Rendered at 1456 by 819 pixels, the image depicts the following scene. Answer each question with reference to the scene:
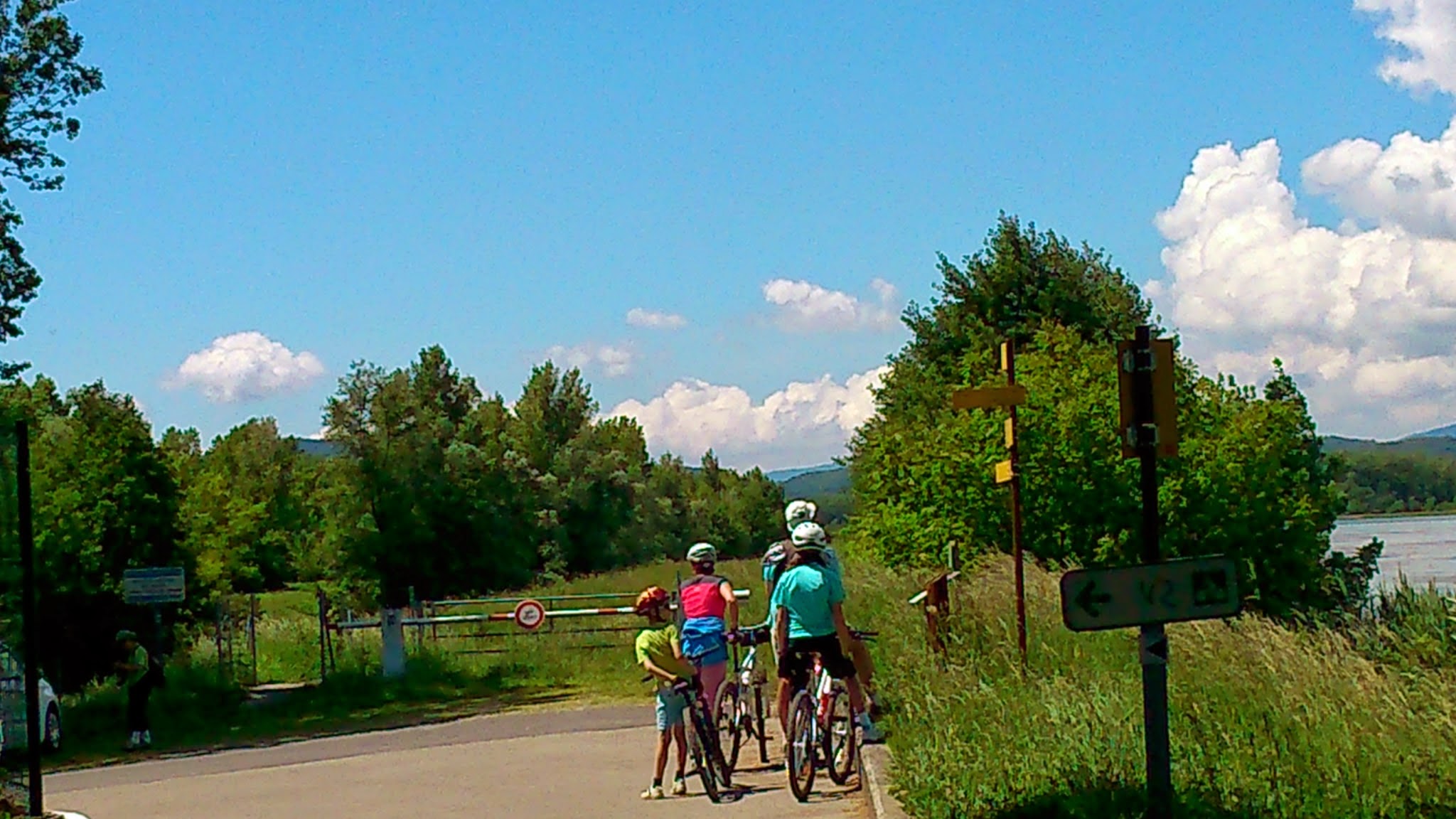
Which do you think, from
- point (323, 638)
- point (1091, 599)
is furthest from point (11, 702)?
point (323, 638)

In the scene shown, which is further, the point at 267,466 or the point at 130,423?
the point at 267,466

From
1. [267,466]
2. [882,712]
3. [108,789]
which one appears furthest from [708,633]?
[267,466]

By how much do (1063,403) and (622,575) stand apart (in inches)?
701

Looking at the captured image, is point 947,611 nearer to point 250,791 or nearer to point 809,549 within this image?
point 809,549

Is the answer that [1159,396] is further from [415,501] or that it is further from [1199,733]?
[415,501]

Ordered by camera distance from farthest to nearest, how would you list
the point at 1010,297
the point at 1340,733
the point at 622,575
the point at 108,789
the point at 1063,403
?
the point at 1010,297, the point at 622,575, the point at 1063,403, the point at 108,789, the point at 1340,733

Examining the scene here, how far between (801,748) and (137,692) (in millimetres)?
13541

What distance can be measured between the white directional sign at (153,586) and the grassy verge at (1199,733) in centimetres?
1383

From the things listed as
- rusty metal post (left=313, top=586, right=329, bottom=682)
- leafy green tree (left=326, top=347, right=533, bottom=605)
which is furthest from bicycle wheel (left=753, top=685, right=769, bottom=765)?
leafy green tree (left=326, top=347, right=533, bottom=605)

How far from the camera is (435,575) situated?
223 ft

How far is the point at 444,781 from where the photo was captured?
15281mm

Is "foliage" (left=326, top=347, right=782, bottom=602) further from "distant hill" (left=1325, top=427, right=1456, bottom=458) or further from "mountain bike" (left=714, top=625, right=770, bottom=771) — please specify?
"mountain bike" (left=714, top=625, right=770, bottom=771)

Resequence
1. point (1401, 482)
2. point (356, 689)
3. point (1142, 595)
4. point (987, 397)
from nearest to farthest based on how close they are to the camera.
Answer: point (1142, 595), point (987, 397), point (356, 689), point (1401, 482)

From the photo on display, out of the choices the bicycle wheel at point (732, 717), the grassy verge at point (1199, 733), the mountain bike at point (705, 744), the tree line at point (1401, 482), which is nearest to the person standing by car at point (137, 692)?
the bicycle wheel at point (732, 717)
